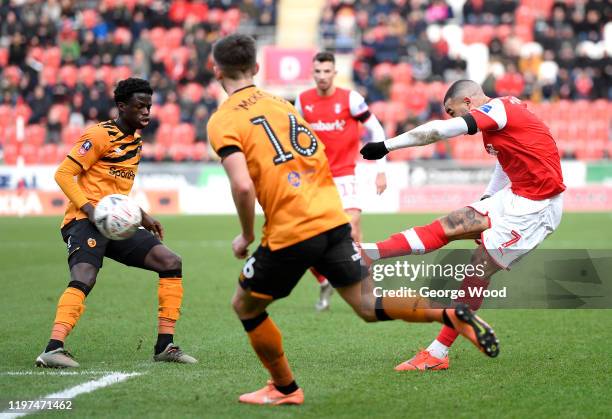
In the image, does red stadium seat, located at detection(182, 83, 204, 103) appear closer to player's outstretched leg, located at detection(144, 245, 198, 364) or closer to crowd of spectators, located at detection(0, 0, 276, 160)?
crowd of spectators, located at detection(0, 0, 276, 160)

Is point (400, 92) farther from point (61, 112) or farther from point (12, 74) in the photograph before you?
point (12, 74)

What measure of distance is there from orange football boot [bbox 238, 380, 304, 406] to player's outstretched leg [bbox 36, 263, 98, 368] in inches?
66.9

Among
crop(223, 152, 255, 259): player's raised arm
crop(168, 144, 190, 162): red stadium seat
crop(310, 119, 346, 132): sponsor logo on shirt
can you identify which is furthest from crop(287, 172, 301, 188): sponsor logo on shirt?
crop(168, 144, 190, 162): red stadium seat

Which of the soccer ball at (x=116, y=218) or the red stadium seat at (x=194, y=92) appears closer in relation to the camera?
the soccer ball at (x=116, y=218)

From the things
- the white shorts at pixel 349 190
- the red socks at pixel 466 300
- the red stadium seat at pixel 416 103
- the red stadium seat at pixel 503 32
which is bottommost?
the red socks at pixel 466 300

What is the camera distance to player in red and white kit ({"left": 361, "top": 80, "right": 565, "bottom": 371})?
711 centimetres

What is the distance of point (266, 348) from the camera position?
5.73 metres

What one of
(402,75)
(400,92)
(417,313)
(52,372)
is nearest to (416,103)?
(400,92)

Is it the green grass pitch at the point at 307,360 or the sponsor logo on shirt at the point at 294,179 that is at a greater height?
the sponsor logo on shirt at the point at 294,179

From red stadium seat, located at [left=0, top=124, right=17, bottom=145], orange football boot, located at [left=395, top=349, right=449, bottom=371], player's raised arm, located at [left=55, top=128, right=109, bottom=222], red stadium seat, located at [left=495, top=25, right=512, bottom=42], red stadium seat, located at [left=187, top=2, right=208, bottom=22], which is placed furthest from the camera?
red stadium seat, located at [left=187, top=2, right=208, bottom=22]

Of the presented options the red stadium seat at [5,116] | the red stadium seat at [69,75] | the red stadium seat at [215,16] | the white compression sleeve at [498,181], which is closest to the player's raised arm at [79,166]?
the white compression sleeve at [498,181]

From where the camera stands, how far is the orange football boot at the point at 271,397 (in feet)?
19.3

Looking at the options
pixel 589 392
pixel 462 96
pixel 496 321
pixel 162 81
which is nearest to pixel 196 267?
pixel 496 321

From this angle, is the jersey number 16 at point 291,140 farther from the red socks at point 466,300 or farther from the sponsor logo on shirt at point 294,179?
the red socks at point 466,300
